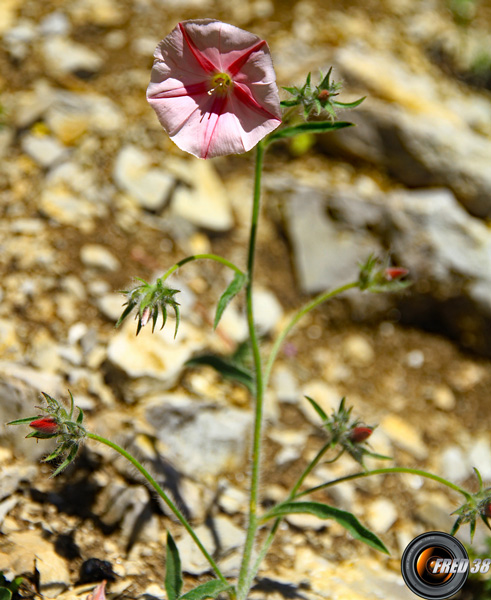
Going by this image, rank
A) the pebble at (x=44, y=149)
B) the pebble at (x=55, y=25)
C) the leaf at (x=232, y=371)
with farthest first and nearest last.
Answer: the pebble at (x=55, y=25), the pebble at (x=44, y=149), the leaf at (x=232, y=371)

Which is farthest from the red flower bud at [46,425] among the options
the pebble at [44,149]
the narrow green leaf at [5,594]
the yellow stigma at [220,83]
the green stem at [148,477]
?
the pebble at [44,149]

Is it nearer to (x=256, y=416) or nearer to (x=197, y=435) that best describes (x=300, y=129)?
(x=256, y=416)

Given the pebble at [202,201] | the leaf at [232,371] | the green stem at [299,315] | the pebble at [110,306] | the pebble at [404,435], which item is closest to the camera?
the green stem at [299,315]

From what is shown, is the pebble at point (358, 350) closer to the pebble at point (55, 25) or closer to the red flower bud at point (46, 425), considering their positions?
the red flower bud at point (46, 425)

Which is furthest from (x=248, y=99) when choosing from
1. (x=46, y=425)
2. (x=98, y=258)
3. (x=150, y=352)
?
(x=98, y=258)

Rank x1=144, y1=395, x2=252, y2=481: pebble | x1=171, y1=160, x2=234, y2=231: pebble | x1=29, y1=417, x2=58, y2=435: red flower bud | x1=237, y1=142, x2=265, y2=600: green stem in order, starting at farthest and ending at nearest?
1. x1=171, y1=160, x2=234, y2=231: pebble
2. x1=144, y1=395, x2=252, y2=481: pebble
3. x1=237, y1=142, x2=265, y2=600: green stem
4. x1=29, y1=417, x2=58, y2=435: red flower bud

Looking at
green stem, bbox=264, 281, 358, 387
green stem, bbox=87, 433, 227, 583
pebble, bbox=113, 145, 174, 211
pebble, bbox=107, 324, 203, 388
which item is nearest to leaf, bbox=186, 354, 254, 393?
green stem, bbox=264, 281, 358, 387

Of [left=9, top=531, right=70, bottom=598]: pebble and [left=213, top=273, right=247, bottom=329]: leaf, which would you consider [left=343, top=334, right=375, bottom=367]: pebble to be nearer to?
[left=213, top=273, right=247, bottom=329]: leaf

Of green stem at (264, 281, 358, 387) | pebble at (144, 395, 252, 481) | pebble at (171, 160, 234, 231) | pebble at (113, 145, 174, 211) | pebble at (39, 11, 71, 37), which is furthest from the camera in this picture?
pebble at (39, 11, 71, 37)
